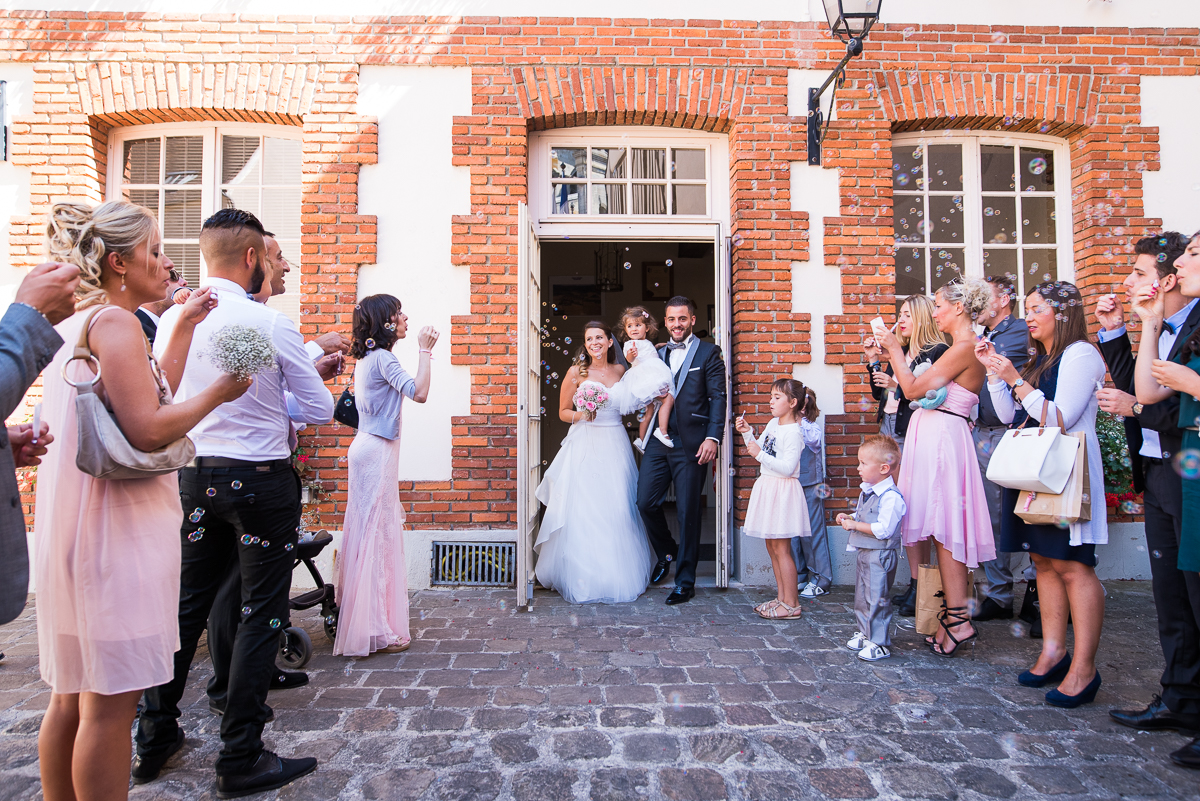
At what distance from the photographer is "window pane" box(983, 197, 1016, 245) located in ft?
20.5

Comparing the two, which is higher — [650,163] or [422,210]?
[650,163]

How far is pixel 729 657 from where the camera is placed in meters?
3.91

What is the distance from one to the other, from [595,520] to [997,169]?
484 cm

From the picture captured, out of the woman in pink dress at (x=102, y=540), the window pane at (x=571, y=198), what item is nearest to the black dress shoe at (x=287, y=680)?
the woman in pink dress at (x=102, y=540)

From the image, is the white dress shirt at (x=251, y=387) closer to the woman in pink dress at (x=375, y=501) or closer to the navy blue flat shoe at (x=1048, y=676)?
the woman in pink dress at (x=375, y=501)

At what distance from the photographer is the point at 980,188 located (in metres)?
6.23

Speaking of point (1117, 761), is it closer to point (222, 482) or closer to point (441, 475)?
point (222, 482)

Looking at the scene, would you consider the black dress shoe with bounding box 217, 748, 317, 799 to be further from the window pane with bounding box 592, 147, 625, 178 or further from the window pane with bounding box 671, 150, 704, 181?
the window pane with bounding box 671, 150, 704, 181

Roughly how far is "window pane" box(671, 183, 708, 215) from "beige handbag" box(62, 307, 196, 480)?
4935 mm

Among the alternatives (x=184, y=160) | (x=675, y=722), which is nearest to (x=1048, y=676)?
(x=675, y=722)

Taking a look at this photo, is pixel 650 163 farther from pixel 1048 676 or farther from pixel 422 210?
A: pixel 1048 676

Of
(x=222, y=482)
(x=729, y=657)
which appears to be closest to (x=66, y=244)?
(x=222, y=482)

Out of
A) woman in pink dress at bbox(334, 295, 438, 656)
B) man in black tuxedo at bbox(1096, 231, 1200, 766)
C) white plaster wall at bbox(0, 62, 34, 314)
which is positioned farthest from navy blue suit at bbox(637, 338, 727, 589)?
white plaster wall at bbox(0, 62, 34, 314)

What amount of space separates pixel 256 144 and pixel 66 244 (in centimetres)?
472
